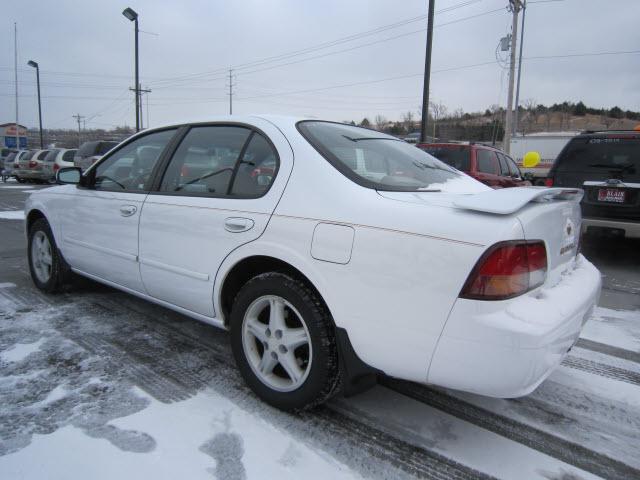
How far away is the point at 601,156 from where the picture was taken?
614 centimetres

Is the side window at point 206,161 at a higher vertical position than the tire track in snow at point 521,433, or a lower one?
higher

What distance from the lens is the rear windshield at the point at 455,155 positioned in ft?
27.5

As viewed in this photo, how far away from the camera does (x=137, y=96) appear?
67.7 ft

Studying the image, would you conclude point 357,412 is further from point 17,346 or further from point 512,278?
point 17,346

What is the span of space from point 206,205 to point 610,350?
116 inches

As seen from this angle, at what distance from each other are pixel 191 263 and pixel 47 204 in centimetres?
222

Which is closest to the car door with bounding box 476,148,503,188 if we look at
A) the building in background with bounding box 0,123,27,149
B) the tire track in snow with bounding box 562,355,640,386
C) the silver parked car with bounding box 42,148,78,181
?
the tire track in snow with bounding box 562,355,640,386

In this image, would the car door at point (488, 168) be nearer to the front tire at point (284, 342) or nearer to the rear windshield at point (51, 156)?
the front tire at point (284, 342)

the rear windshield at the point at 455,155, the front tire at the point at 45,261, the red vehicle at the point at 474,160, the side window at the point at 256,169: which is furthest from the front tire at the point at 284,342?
the rear windshield at the point at 455,155

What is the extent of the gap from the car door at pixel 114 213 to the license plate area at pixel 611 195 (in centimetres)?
545

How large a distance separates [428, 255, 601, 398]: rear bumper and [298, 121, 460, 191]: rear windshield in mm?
748

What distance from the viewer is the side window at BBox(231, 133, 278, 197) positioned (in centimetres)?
248

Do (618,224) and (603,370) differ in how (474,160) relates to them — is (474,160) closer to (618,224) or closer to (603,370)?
(618,224)

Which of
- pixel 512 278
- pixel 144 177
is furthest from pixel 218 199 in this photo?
pixel 512 278
